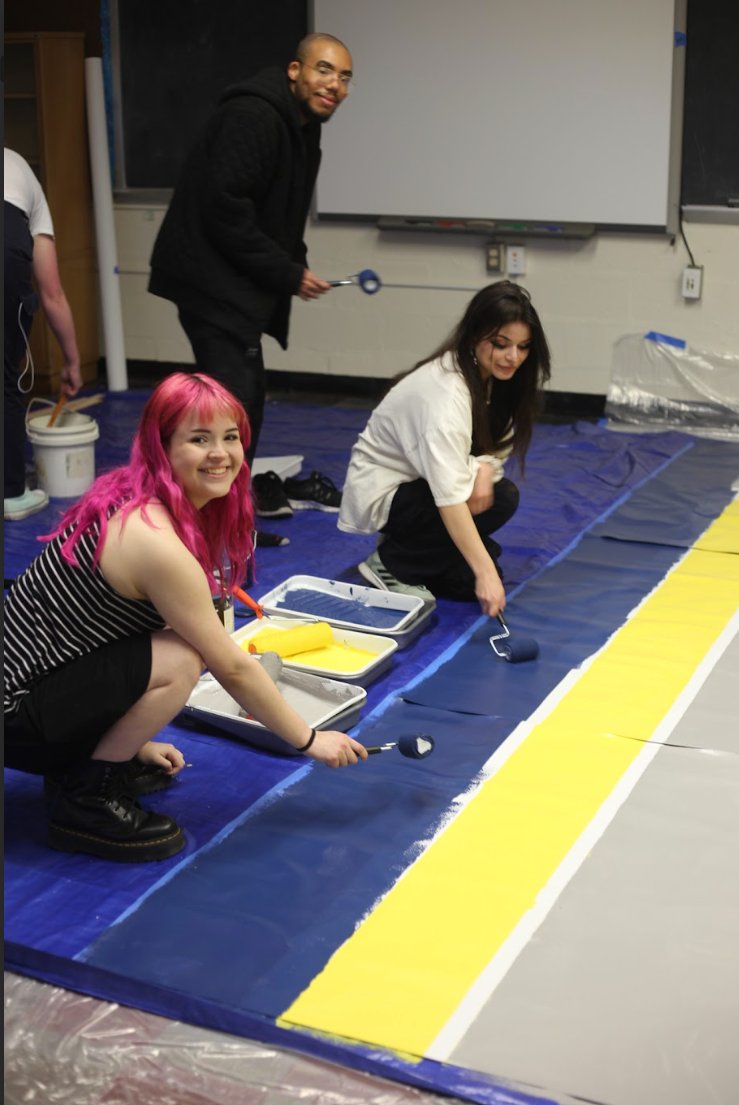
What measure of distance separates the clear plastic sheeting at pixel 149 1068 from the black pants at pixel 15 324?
214 centimetres

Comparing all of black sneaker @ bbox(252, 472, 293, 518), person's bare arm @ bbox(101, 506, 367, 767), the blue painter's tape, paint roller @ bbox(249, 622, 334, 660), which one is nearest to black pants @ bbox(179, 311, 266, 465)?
black sneaker @ bbox(252, 472, 293, 518)

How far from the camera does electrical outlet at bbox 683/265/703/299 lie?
5184 mm

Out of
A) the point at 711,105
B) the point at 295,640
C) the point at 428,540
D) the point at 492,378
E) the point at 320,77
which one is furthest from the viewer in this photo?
the point at 711,105

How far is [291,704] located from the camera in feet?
8.81

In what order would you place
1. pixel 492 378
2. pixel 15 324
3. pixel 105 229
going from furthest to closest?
pixel 105 229, pixel 15 324, pixel 492 378

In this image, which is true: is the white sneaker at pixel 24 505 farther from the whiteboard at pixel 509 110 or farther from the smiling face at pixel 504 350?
the whiteboard at pixel 509 110

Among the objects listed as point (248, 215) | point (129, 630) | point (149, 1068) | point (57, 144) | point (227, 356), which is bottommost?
point (149, 1068)

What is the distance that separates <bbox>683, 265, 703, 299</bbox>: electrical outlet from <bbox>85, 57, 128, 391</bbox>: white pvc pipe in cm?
241

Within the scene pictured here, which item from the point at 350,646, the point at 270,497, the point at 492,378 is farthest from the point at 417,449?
the point at 270,497

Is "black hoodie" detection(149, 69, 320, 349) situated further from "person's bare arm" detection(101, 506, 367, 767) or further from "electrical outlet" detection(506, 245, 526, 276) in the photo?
"electrical outlet" detection(506, 245, 526, 276)

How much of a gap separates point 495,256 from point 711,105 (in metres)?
1.01

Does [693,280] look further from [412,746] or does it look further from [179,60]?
[412,746]

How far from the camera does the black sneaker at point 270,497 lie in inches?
157

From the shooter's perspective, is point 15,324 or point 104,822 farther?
point 15,324
